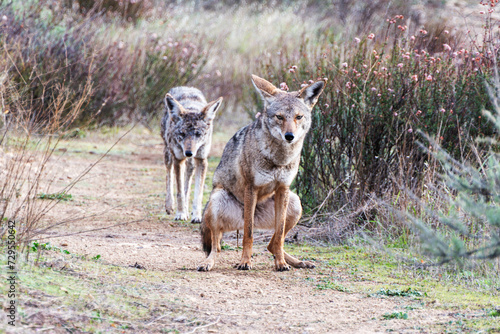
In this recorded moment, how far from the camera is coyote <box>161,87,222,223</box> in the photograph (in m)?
7.86

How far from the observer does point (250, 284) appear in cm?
478

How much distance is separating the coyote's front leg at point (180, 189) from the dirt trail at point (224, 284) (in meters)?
0.19

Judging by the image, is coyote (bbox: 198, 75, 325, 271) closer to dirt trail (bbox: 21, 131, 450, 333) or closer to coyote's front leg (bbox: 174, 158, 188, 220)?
dirt trail (bbox: 21, 131, 450, 333)

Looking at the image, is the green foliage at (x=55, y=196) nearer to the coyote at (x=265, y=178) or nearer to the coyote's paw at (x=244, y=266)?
the coyote at (x=265, y=178)

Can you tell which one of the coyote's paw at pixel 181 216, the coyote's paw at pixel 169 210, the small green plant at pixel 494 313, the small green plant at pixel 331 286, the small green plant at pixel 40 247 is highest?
the small green plant at pixel 494 313

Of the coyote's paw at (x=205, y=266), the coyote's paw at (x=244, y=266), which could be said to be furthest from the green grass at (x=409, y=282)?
the coyote's paw at (x=205, y=266)

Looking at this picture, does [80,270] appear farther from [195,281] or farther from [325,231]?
[325,231]

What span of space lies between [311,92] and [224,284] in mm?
2002

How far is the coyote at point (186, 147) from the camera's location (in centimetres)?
786

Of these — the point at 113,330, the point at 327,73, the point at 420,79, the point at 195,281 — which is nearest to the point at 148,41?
the point at 327,73

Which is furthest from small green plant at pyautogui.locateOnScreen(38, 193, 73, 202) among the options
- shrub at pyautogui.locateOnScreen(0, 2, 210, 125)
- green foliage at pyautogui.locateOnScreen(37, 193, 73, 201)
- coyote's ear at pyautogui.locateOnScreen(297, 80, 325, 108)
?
shrub at pyautogui.locateOnScreen(0, 2, 210, 125)

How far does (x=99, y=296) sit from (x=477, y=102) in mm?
4998

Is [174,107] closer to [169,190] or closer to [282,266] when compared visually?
[169,190]

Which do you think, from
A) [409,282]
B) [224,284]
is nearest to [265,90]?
[224,284]
